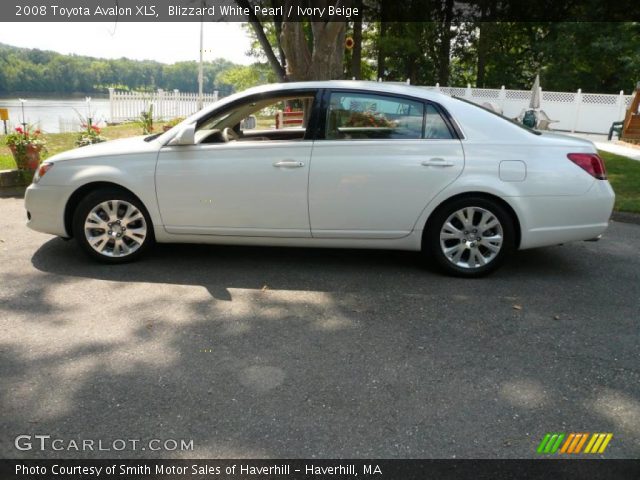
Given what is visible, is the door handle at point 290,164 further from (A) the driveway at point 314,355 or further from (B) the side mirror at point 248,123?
(B) the side mirror at point 248,123

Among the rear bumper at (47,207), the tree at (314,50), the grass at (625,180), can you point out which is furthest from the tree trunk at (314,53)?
the rear bumper at (47,207)

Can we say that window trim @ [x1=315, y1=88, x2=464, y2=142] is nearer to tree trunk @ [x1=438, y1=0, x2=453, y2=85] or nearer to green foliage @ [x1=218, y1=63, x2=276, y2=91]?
green foliage @ [x1=218, y1=63, x2=276, y2=91]

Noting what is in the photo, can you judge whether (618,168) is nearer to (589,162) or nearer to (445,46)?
(589,162)

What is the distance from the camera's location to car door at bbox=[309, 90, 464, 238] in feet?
15.7

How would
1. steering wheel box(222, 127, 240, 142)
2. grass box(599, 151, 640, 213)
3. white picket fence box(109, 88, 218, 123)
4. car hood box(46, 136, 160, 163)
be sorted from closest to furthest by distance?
1. car hood box(46, 136, 160, 163)
2. steering wheel box(222, 127, 240, 142)
3. grass box(599, 151, 640, 213)
4. white picket fence box(109, 88, 218, 123)

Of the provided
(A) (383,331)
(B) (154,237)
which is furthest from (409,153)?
(B) (154,237)

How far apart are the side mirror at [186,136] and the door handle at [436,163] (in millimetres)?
2008

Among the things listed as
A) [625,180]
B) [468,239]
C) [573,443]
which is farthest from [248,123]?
[625,180]

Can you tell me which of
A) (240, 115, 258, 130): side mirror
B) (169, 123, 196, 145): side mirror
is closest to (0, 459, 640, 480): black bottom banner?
(169, 123, 196, 145): side mirror

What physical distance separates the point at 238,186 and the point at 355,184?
103 centimetres

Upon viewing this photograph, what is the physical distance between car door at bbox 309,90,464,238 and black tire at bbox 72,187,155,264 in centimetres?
157

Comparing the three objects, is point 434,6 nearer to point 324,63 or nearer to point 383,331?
point 324,63

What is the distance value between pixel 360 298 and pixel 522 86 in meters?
39.3

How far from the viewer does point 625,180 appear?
9.95m
